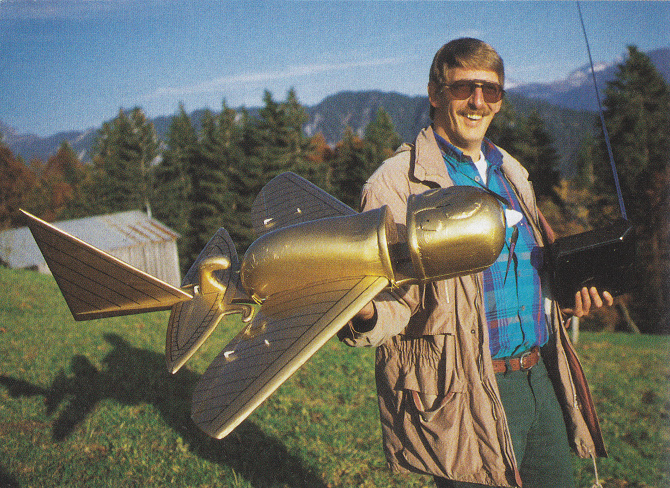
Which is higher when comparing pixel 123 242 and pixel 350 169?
pixel 350 169

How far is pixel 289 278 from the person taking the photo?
1.48 m

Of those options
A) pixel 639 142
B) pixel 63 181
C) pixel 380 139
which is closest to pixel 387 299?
pixel 639 142

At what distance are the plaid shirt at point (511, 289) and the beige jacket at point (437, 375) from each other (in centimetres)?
15

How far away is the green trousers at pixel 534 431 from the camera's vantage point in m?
2.00

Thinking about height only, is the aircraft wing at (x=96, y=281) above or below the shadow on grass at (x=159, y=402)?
above

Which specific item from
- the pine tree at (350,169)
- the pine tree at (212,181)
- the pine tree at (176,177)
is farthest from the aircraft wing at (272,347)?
the pine tree at (176,177)

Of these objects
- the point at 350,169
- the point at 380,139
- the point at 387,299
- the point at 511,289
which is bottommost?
the point at 511,289

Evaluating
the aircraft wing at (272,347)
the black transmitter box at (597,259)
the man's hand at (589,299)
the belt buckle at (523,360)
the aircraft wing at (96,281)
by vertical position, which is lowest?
the belt buckle at (523,360)

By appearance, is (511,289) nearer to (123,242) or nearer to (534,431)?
(534,431)

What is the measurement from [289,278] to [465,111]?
1153mm

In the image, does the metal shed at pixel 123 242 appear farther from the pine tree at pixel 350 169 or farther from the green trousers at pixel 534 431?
the green trousers at pixel 534 431

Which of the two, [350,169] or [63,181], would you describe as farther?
[63,181]

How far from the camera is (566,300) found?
7.16 feet

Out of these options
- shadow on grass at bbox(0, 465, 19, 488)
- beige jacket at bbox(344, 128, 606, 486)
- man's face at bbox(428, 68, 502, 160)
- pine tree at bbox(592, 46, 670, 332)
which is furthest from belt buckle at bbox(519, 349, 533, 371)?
pine tree at bbox(592, 46, 670, 332)
